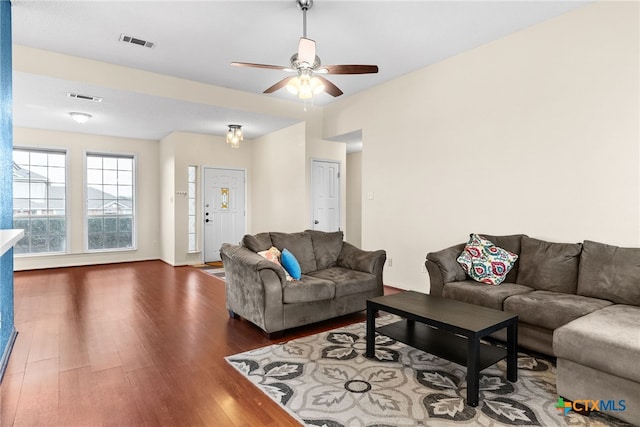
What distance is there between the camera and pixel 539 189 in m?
3.59

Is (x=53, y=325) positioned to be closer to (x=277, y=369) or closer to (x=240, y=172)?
(x=277, y=369)

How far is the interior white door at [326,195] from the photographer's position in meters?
6.63

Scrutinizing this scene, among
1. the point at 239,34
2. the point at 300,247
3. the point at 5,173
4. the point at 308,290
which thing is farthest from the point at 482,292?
the point at 5,173

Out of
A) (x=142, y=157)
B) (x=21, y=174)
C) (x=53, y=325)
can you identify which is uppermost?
(x=142, y=157)

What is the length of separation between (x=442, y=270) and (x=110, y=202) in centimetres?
692

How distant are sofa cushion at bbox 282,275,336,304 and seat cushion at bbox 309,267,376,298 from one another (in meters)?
0.10

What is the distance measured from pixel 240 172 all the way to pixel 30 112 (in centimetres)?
373

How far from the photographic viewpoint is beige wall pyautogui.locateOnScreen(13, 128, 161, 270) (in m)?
6.70

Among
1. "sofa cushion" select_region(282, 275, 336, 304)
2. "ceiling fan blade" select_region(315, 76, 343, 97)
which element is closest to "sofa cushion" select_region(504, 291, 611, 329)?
"sofa cushion" select_region(282, 275, 336, 304)

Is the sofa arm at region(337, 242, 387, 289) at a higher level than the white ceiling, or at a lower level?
lower

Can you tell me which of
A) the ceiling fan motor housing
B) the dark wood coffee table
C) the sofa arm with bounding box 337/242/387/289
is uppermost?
the ceiling fan motor housing

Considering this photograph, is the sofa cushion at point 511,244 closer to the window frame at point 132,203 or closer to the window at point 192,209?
the window at point 192,209

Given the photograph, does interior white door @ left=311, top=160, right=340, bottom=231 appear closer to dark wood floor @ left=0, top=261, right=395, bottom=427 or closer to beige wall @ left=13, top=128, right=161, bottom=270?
dark wood floor @ left=0, top=261, right=395, bottom=427

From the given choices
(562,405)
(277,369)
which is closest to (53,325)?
(277,369)
